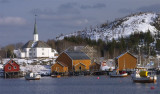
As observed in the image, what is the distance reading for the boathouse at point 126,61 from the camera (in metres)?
97.6

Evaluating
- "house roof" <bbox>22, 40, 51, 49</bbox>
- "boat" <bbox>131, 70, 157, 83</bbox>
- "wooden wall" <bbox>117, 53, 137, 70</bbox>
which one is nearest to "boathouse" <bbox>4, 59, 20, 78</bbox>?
"wooden wall" <bbox>117, 53, 137, 70</bbox>

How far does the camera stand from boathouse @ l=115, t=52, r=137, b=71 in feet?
320

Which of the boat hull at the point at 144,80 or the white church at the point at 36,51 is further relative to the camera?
the white church at the point at 36,51

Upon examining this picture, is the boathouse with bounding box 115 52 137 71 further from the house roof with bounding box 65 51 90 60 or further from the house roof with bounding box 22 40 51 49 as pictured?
the house roof with bounding box 22 40 51 49

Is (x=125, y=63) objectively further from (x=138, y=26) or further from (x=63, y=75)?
(x=138, y=26)

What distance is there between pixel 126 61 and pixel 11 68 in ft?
102

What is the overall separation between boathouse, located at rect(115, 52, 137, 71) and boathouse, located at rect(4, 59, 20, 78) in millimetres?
26893

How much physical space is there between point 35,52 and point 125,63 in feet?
122

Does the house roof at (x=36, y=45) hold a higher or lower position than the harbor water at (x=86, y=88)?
higher

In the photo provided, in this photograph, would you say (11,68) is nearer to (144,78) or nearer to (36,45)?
(36,45)

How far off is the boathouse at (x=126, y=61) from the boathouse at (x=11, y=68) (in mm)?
26893

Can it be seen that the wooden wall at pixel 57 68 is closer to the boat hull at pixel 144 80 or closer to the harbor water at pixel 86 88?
the harbor water at pixel 86 88

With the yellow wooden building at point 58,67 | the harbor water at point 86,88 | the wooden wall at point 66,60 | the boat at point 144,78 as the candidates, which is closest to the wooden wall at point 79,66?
the wooden wall at point 66,60

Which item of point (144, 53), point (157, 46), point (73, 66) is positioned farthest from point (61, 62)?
point (157, 46)
